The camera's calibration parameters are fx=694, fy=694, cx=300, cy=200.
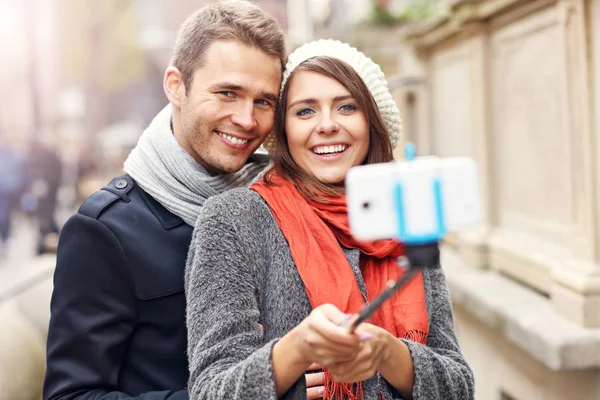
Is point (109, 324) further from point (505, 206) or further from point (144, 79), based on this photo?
point (144, 79)

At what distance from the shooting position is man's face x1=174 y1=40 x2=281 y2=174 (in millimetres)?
2172

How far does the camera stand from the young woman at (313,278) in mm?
1648

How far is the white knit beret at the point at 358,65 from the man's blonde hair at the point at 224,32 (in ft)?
0.29

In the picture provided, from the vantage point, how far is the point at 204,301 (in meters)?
1.80

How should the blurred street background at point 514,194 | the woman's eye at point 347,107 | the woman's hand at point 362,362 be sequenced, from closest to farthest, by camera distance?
→ the woman's hand at point 362,362
the woman's eye at point 347,107
the blurred street background at point 514,194

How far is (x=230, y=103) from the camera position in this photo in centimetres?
221

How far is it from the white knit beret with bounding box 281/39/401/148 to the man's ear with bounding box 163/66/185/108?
36 centimetres

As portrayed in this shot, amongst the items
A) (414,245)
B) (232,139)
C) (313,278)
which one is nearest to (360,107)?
(232,139)

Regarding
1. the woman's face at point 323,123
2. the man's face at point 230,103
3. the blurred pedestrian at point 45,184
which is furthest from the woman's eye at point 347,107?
the blurred pedestrian at point 45,184

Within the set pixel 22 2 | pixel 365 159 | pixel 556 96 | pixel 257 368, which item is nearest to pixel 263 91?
pixel 365 159

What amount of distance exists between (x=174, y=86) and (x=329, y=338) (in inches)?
49.2

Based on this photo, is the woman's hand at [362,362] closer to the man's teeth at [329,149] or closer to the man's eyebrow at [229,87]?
the man's teeth at [329,149]

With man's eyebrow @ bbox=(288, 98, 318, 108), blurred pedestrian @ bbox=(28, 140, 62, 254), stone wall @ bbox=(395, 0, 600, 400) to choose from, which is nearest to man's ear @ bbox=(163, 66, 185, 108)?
man's eyebrow @ bbox=(288, 98, 318, 108)

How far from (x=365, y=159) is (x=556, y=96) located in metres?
2.26
